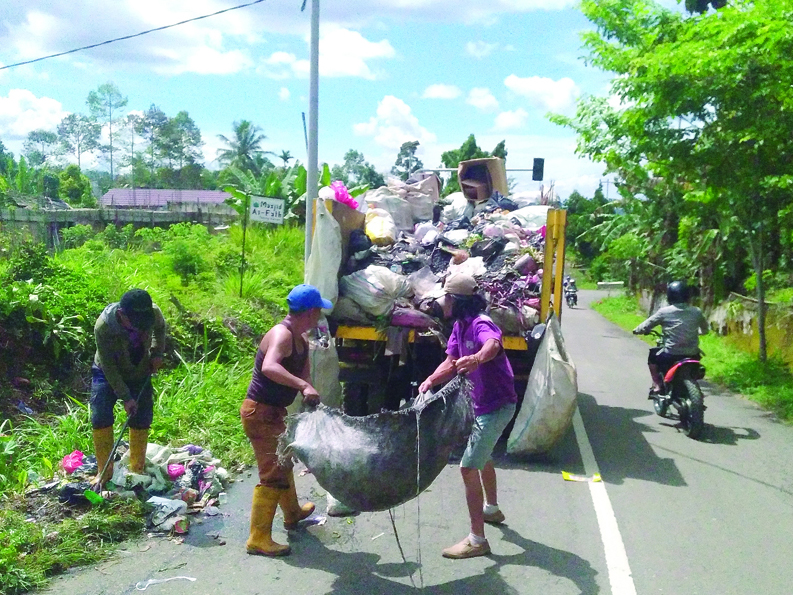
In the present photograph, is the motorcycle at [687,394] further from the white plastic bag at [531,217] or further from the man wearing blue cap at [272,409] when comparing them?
the man wearing blue cap at [272,409]

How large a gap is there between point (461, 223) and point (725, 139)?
4.75 meters

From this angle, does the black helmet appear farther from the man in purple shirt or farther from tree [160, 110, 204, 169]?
tree [160, 110, 204, 169]

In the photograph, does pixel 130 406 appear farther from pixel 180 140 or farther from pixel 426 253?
pixel 180 140

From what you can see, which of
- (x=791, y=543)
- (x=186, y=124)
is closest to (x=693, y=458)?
(x=791, y=543)

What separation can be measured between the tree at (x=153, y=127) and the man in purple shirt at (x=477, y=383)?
2755 inches

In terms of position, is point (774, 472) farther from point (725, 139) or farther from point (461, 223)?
point (725, 139)

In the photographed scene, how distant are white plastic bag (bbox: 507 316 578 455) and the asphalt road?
257 millimetres

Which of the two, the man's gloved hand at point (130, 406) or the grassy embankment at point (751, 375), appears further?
the grassy embankment at point (751, 375)

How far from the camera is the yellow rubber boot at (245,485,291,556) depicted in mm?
4918

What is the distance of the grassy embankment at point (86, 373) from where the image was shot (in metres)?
4.91

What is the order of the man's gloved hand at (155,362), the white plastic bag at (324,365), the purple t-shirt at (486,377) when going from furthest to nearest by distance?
the white plastic bag at (324,365)
the man's gloved hand at (155,362)
the purple t-shirt at (486,377)

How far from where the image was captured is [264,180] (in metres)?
19.4

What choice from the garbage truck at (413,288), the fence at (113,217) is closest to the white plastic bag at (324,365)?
the garbage truck at (413,288)

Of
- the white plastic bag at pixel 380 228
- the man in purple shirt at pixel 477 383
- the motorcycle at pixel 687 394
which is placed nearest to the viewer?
the man in purple shirt at pixel 477 383
